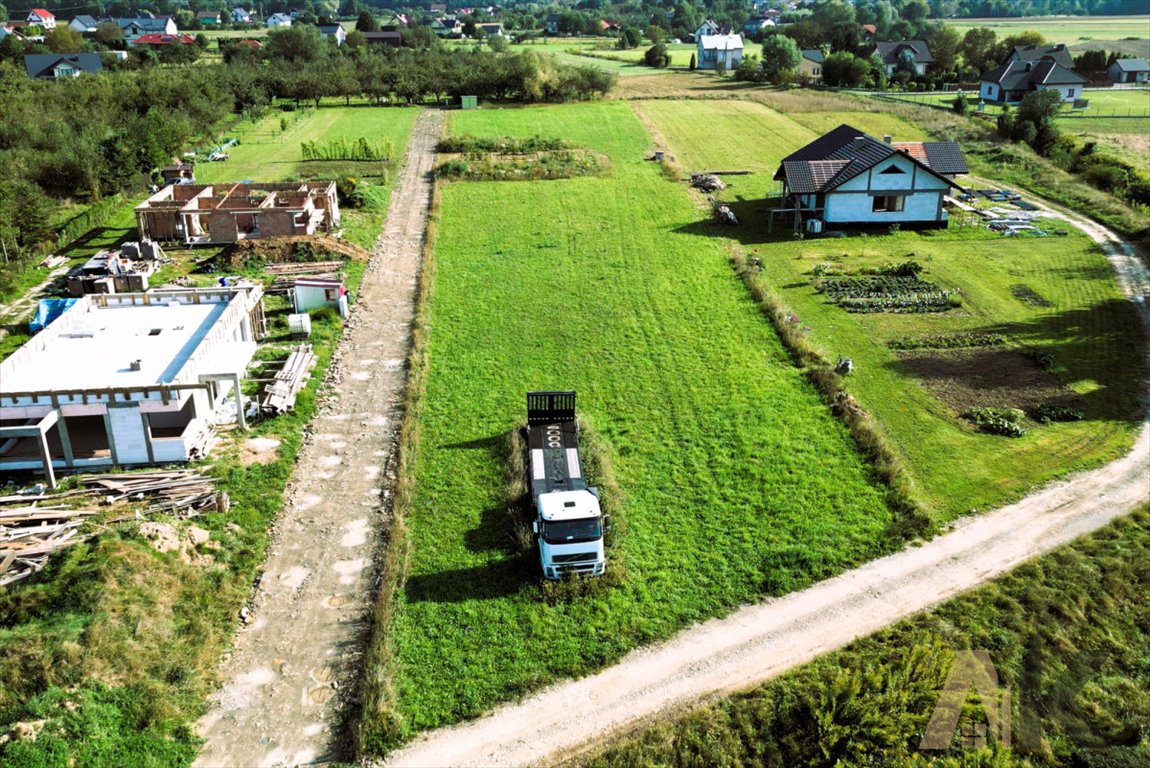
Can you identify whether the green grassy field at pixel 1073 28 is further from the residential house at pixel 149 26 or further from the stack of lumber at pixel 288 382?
the stack of lumber at pixel 288 382

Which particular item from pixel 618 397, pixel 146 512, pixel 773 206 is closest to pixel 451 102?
pixel 773 206

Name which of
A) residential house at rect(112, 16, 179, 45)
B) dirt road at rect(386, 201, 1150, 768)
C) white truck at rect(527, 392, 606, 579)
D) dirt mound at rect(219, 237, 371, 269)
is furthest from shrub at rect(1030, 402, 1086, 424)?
residential house at rect(112, 16, 179, 45)

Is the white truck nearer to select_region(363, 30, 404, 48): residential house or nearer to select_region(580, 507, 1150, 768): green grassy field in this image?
select_region(580, 507, 1150, 768): green grassy field

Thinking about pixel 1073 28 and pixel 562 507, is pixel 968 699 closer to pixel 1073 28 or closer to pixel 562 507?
pixel 562 507

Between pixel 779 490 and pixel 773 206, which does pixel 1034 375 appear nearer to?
pixel 779 490

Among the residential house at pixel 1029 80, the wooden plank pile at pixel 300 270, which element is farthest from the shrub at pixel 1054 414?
the residential house at pixel 1029 80

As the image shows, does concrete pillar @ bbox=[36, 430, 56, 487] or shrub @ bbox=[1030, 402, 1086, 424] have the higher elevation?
concrete pillar @ bbox=[36, 430, 56, 487]

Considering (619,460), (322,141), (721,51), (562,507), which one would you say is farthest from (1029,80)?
(562,507)
